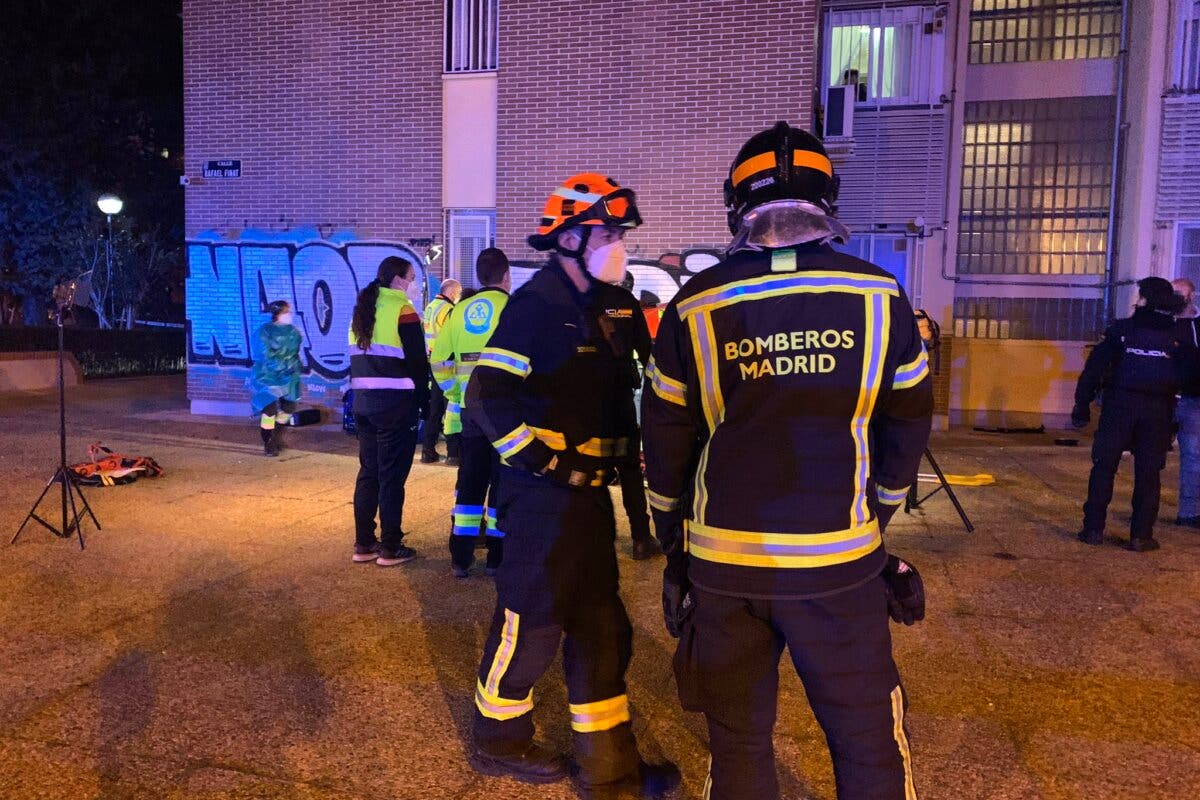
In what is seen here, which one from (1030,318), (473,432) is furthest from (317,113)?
(1030,318)

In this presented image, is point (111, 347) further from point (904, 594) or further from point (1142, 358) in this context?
point (904, 594)

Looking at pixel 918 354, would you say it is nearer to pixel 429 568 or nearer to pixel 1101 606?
pixel 1101 606

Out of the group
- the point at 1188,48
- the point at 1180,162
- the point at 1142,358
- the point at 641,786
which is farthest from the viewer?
the point at 1180,162

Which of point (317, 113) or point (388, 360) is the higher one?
point (317, 113)

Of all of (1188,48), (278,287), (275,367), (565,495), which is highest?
(1188,48)

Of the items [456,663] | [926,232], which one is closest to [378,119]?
[926,232]

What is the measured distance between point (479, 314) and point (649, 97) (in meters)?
6.95

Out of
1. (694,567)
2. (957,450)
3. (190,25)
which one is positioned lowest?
(957,450)

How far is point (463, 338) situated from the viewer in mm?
6473

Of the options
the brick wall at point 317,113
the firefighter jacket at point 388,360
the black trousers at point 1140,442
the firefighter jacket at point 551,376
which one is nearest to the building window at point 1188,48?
the black trousers at point 1140,442

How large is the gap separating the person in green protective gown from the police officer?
15.0 ft

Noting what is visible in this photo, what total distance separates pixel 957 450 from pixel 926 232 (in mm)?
4529

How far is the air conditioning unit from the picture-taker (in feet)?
44.0

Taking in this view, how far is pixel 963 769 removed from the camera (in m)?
3.53
